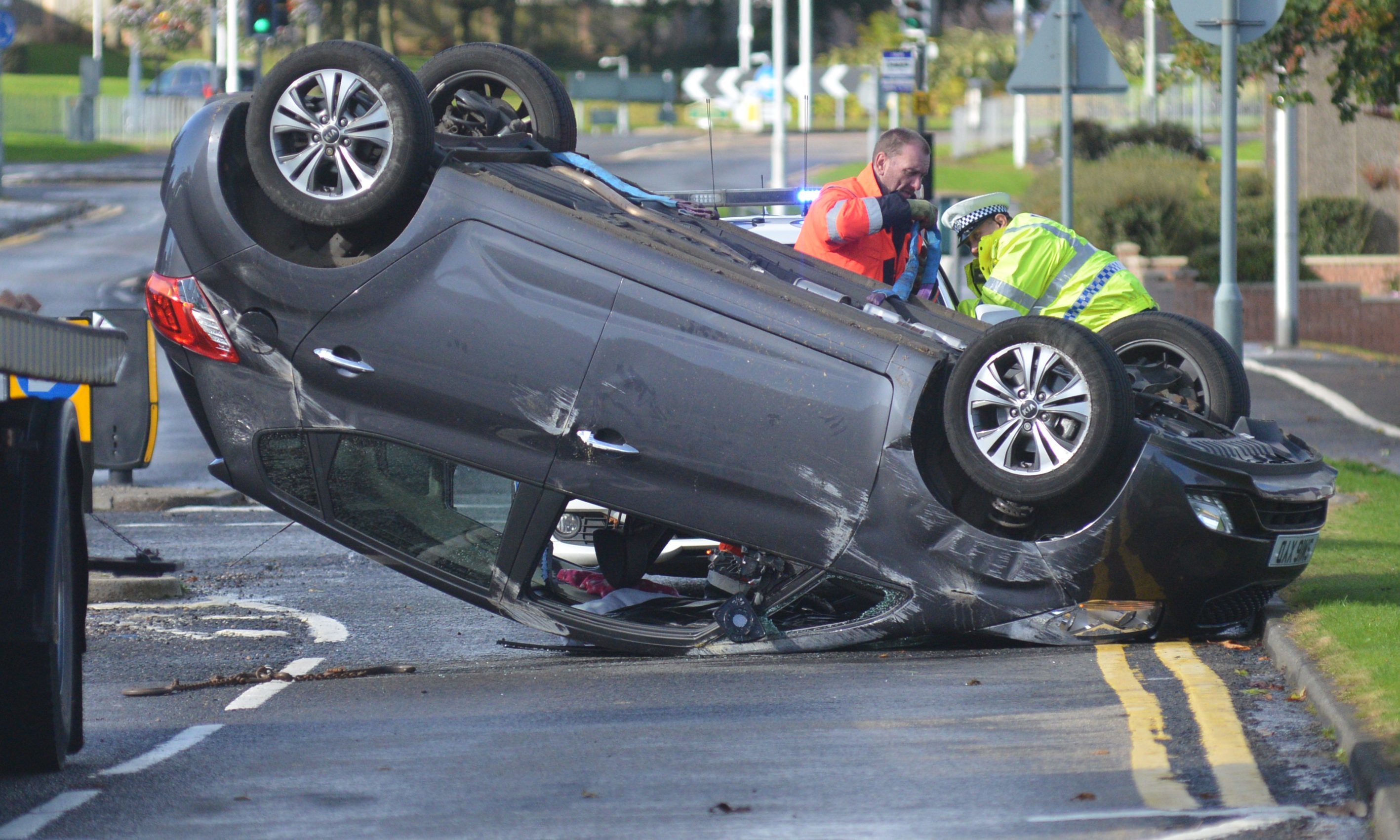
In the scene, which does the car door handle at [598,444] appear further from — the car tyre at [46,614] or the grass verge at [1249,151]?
the grass verge at [1249,151]

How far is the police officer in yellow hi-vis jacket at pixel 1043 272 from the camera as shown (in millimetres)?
8547

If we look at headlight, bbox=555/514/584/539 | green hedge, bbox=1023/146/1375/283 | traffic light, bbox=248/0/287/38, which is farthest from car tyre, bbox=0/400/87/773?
green hedge, bbox=1023/146/1375/283

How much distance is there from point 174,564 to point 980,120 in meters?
46.4

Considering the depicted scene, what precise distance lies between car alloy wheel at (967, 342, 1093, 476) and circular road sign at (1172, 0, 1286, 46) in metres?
4.60

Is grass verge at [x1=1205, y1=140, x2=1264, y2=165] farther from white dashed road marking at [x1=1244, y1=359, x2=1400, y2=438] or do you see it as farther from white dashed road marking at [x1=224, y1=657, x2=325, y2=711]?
white dashed road marking at [x1=224, y1=657, x2=325, y2=711]

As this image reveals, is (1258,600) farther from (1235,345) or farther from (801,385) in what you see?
(1235,345)

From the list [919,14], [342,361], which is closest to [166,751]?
[342,361]

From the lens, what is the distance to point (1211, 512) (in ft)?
23.0

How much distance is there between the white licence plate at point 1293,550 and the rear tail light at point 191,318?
388 centimetres

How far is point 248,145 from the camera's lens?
23.8 feet

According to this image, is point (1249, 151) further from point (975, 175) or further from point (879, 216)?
point (879, 216)

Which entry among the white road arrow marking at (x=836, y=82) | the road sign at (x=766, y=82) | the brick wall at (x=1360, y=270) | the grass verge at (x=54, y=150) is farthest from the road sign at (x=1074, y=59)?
the grass verge at (x=54, y=150)

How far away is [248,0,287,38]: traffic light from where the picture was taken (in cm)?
2338

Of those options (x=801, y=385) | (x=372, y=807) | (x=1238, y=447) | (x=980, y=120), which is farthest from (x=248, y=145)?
(x=980, y=120)
